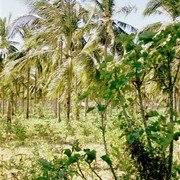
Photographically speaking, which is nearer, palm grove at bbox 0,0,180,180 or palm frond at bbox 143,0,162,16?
palm grove at bbox 0,0,180,180

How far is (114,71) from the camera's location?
70.6 inches

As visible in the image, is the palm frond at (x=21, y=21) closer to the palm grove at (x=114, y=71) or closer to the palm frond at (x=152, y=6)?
the palm grove at (x=114, y=71)

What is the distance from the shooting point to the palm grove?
1.72 m

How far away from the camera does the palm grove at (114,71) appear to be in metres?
1.72

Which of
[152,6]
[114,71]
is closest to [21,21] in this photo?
[152,6]

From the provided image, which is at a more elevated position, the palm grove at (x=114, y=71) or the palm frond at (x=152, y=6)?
the palm frond at (x=152, y=6)

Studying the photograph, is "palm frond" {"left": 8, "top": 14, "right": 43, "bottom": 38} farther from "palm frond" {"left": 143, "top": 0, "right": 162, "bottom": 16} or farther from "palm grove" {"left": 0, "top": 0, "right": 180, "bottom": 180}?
"palm frond" {"left": 143, "top": 0, "right": 162, "bottom": 16}

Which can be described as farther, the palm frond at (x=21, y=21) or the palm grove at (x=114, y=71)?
the palm frond at (x=21, y=21)

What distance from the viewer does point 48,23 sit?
1427 cm

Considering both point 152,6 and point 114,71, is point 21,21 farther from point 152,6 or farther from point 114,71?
point 114,71

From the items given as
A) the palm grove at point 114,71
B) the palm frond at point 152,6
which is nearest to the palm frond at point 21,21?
the palm grove at point 114,71

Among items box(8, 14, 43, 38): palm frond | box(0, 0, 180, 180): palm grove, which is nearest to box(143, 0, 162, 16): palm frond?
box(0, 0, 180, 180): palm grove

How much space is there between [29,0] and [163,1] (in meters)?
5.93

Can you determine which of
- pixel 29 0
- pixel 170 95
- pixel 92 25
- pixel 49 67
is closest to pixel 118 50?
pixel 92 25
